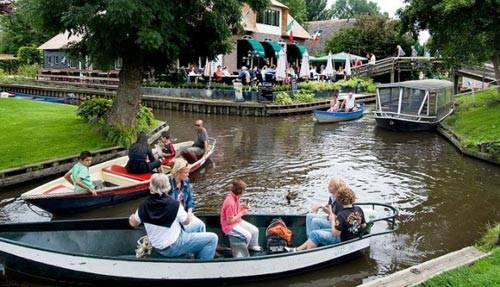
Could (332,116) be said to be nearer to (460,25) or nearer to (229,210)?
(460,25)

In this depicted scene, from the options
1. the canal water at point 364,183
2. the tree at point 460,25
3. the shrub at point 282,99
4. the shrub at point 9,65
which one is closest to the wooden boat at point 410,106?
the canal water at point 364,183

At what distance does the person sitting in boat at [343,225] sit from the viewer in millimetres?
9148

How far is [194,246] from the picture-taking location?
8617 millimetres

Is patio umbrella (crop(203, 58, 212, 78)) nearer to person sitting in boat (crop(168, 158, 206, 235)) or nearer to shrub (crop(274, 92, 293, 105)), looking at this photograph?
shrub (crop(274, 92, 293, 105))

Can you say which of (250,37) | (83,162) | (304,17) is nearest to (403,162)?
(83,162)

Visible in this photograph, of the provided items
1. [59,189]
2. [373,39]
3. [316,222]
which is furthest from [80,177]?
[373,39]

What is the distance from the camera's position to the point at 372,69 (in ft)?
164

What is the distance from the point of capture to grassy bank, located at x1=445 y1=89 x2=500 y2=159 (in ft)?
65.1

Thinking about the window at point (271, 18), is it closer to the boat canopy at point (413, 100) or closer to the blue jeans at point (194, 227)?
the boat canopy at point (413, 100)

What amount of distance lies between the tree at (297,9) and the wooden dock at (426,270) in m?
70.4

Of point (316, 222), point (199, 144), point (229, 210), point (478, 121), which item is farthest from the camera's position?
point (478, 121)

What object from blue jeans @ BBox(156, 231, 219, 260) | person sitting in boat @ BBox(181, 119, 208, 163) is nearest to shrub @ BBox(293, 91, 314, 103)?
person sitting in boat @ BBox(181, 119, 208, 163)

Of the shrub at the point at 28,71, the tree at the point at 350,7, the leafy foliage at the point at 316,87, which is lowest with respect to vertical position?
the leafy foliage at the point at 316,87

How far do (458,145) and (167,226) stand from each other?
17.4m
